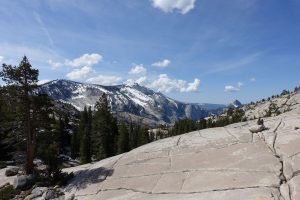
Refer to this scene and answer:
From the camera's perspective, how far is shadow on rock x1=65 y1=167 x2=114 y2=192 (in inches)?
1106

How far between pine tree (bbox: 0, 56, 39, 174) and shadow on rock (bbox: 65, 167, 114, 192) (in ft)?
22.6

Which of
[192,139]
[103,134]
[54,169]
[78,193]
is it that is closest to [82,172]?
[54,169]

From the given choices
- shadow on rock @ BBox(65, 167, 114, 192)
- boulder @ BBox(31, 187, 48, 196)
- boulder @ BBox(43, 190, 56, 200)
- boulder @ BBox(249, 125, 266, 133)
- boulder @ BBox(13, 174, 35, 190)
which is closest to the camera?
boulder @ BBox(43, 190, 56, 200)

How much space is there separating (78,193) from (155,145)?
31.0 ft

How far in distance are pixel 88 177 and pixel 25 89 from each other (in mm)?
11656

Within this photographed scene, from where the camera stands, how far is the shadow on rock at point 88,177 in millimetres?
28094

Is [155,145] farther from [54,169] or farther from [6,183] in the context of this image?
[6,183]

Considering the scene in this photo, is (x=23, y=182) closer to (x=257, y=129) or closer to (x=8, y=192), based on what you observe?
(x=8, y=192)

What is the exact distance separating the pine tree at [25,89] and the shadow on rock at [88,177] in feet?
22.6

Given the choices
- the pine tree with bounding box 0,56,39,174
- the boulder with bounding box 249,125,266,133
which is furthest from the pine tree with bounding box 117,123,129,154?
the boulder with bounding box 249,125,266,133

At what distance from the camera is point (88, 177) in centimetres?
2958

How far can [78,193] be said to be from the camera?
26.5m

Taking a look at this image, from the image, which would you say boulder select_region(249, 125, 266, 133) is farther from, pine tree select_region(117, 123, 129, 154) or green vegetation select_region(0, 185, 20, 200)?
pine tree select_region(117, 123, 129, 154)

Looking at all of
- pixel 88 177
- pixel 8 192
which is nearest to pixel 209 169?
pixel 88 177
